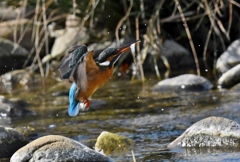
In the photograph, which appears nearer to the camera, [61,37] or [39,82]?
[39,82]

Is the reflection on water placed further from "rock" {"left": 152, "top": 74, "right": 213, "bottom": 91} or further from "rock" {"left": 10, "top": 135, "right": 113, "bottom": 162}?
"rock" {"left": 10, "top": 135, "right": 113, "bottom": 162}

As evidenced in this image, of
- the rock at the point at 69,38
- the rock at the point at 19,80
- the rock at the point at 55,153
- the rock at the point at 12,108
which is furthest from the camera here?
the rock at the point at 69,38

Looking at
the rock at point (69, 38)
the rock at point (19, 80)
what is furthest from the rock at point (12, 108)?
the rock at point (69, 38)

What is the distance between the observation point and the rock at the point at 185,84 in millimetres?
7090

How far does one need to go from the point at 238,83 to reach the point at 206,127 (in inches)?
94.7

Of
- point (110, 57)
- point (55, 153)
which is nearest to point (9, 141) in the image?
point (55, 153)

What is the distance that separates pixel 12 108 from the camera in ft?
21.7

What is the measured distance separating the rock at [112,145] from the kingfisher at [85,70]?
2.39ft

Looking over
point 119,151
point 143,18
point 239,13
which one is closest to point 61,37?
point 143,18

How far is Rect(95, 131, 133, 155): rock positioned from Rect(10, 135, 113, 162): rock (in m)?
0.42

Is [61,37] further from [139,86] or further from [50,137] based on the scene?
[50,137]

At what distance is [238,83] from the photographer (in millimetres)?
6996

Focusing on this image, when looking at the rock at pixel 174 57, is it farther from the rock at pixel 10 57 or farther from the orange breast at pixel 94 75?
the orange breast at pixel 94 75

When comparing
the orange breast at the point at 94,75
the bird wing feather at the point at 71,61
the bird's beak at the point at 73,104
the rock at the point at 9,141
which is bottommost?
the rock at the point at 9,141
